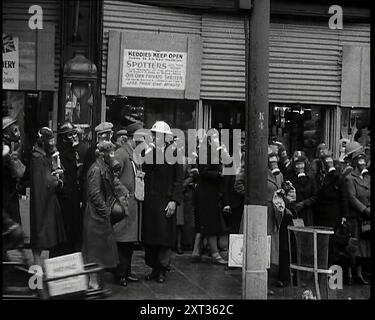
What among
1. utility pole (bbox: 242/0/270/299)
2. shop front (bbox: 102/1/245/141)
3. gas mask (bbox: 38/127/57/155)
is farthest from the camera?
shop front (bbox: 102/1/245/141)

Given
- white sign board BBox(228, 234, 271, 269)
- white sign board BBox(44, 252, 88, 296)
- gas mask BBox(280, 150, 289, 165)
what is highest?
gas mask BBox(280, 150, 289, 165)

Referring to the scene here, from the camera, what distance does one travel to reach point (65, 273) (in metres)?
6.31

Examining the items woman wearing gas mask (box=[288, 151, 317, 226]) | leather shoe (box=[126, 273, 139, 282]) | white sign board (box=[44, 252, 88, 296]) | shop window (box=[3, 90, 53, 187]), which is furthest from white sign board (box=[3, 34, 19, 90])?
woman wearing gas mask (box=[288, 151, 317, 226])

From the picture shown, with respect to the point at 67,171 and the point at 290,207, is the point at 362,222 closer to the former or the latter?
the point at 290,207

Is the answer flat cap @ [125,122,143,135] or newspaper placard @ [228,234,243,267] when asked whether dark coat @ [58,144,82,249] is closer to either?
flat cap @ [125,122,143,135]

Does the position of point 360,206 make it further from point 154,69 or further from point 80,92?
point 80,92

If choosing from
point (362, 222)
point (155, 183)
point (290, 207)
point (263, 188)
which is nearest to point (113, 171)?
point (155, 183)

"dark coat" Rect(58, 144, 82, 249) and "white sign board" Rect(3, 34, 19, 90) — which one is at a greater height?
"white sign board" Rect(3, 34, 19, 90)

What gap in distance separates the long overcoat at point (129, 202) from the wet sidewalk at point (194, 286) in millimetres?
585

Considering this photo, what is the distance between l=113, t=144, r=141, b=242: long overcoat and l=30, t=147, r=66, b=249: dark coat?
0.73m

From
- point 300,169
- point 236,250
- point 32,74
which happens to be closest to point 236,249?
point 236,250

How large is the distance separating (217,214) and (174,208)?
102cm

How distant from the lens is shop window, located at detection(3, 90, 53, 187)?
773 cm

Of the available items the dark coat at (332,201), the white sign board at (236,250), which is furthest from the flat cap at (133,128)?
the dark coat at (332,201)
